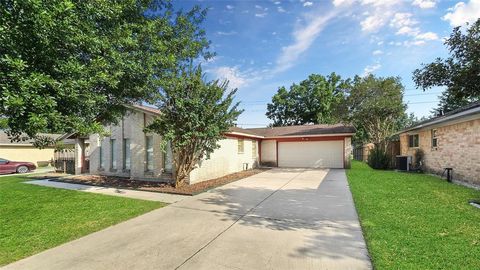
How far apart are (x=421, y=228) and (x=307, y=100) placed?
32.5 m

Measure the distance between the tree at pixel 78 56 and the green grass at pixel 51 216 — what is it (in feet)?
6.87

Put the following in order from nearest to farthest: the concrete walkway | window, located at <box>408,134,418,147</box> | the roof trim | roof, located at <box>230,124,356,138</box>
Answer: the concrete walkway, the roof trim, window, located at <box>408,134,418,147</box>, roof, located at <box>230,124,356,138</box>

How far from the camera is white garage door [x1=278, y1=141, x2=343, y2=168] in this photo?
18.9 meters

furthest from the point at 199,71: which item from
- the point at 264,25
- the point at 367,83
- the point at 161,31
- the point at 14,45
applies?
the point at 367,83

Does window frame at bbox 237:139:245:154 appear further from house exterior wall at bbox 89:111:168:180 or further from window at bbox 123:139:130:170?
window at bbox 123:139:130:170

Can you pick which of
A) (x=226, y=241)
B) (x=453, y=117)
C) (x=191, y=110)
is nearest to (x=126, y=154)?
(x=191, y=110)

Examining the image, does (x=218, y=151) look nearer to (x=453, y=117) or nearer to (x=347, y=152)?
(x=347, y=152)

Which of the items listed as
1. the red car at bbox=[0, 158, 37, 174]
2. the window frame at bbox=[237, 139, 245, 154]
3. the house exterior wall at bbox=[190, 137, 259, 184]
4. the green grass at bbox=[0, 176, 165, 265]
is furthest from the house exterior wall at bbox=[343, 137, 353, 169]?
the red car at bbox=[0, 158, 37, 174]

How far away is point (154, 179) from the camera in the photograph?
1204cm

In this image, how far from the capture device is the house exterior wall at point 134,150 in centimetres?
1199

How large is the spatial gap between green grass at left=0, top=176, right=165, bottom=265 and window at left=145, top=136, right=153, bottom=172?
3324 mm

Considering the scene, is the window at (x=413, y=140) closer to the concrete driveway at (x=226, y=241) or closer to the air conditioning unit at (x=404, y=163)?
the air conditioning unit at (x=404, y=163)

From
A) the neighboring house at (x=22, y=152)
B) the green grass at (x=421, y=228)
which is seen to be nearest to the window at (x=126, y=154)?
the green grass at (x=421, y=228)

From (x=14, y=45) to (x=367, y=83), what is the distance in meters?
19.2
